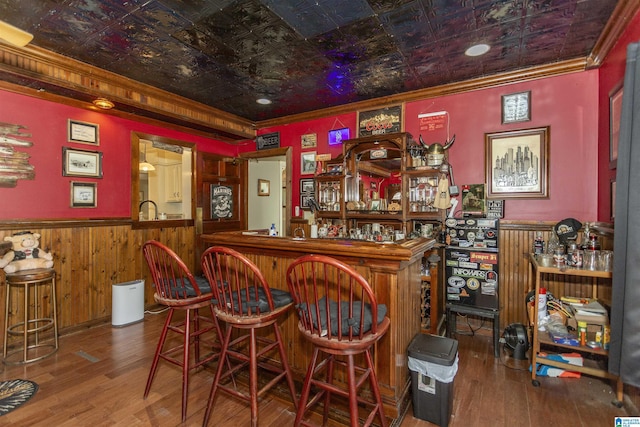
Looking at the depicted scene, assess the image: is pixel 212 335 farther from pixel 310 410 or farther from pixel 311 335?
pixel 311 335

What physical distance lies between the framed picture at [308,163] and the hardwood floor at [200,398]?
296cm

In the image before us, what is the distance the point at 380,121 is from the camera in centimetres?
399

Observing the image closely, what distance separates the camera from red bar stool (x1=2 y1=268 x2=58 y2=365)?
9.01 ft

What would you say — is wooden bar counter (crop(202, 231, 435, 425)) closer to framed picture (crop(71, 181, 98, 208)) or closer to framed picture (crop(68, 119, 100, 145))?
framed picture (crop(71, 181, 98, 208))

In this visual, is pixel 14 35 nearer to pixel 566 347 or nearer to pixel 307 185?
pixel 307 185

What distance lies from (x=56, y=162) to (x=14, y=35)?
1320 millimetres

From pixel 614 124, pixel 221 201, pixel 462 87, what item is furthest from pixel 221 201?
pixel 614 124

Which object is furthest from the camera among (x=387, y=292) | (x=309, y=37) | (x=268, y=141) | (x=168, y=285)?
(x=268, y=141)

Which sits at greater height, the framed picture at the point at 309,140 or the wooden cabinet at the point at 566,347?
the framed picture at the point at 309,140

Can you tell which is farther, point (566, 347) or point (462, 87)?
point (462, 87)

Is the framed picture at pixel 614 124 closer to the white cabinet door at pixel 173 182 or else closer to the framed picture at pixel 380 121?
the framed picture at pixel 380 121

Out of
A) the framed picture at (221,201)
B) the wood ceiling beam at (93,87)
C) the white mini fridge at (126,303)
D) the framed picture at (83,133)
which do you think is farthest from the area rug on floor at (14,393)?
the framed picture at (221,201)

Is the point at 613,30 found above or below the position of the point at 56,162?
above

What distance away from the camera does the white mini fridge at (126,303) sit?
11.6ft
